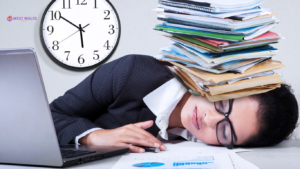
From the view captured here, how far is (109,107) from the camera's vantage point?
3.95 ft

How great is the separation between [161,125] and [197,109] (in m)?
0.18

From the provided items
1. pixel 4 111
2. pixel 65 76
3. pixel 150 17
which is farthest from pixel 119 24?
pixel 4 111

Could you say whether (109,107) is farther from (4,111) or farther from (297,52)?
(297,52)

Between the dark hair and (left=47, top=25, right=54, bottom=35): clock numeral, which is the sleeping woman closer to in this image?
the dark hair

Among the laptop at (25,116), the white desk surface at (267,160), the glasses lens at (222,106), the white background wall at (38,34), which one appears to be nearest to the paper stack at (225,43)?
the glasses lens at (222,106)

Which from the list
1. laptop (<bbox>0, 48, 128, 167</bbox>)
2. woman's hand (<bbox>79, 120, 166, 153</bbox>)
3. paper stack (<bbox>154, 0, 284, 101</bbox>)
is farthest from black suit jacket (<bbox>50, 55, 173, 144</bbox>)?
laptop (<bbox>0, 48, 128, 167</bbox>)

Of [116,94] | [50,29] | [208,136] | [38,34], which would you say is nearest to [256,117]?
[208,136]

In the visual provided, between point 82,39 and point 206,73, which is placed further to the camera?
point 82,39

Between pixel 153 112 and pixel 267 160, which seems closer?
pixel 267 160

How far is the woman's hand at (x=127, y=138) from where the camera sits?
92cm

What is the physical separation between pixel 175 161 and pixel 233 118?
1.23 feet

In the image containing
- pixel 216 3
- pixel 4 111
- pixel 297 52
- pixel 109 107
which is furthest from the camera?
pixel 297 52

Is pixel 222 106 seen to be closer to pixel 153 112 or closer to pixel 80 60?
pixel 153 112

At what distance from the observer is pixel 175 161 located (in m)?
0.74
